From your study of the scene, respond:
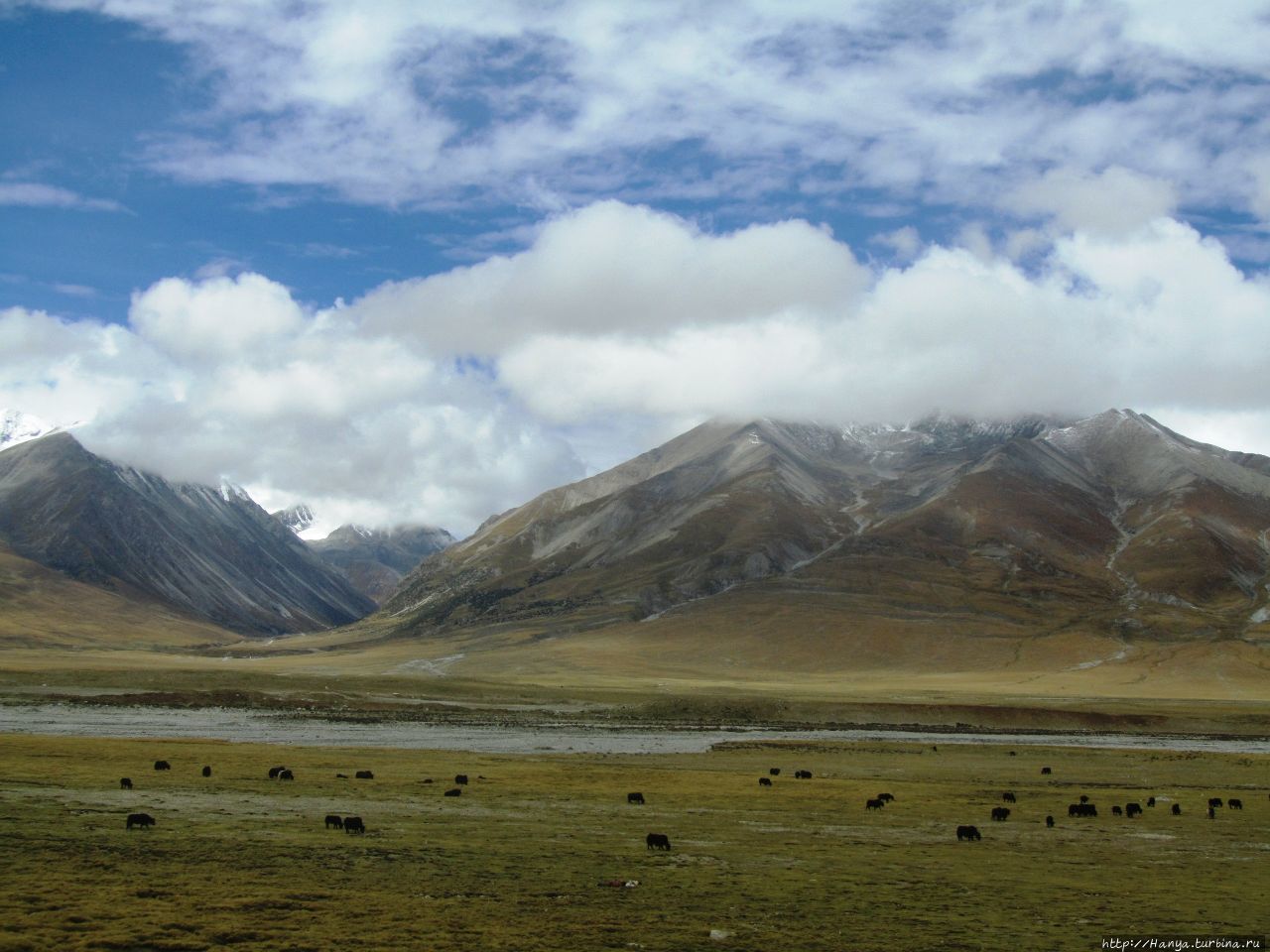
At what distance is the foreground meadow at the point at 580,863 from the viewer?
2666 centimetres

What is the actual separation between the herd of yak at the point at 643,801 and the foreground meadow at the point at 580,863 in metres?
0.54

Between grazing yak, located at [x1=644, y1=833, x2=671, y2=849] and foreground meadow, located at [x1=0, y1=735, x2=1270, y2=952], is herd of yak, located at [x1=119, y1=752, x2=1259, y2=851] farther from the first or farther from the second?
foreground meadow, located at [x1=0, y1=735, x2=1270, y2=952]

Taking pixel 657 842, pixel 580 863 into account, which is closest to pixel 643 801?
pixel 657 842

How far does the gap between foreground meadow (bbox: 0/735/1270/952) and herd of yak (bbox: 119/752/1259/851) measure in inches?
21.2

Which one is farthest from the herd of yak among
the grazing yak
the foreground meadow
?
the foreground meadow

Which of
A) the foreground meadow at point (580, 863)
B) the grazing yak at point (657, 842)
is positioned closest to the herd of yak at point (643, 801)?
the grazing yak at point (657, 842)

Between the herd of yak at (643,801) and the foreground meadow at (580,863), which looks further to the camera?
the herd of yak at (643,801)

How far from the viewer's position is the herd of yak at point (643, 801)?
39.3 metres

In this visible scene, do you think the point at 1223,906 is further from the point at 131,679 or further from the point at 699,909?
the point at 131,679

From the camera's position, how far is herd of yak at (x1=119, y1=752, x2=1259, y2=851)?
39312mm

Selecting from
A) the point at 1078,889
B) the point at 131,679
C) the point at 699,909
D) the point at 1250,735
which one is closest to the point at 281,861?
the point at 699,909

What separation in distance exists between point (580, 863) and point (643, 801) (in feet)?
58.7

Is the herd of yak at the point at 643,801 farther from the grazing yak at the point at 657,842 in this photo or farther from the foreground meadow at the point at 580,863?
the foreground meadow at the point at 580,863

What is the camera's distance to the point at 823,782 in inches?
2653
